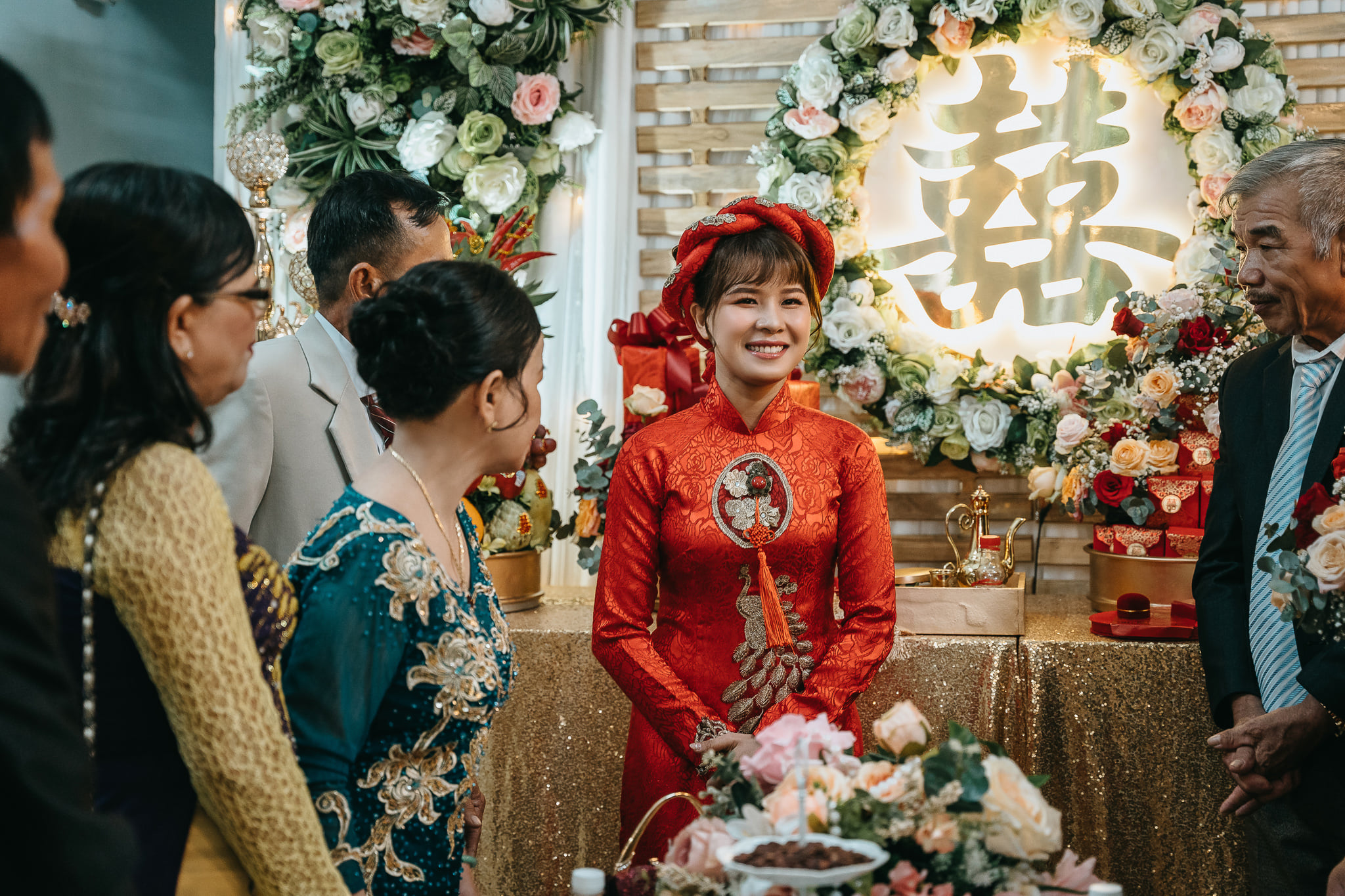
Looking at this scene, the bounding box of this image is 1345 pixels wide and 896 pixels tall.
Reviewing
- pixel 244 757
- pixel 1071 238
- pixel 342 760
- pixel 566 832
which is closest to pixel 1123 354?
pixel 1071 238

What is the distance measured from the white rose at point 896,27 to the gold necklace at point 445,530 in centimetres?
218

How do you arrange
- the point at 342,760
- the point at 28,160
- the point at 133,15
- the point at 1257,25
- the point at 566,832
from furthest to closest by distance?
the point at 133,15
the point at 1257,25
the point at 566,832
the point at 342,760
the point at 28,160

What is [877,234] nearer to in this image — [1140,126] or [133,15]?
[1140,126]

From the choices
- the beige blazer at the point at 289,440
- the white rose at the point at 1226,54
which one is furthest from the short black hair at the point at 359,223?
the white rose at the point at 1226,54

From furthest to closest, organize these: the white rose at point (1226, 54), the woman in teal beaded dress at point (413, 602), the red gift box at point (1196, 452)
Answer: the white rose at point (1226, 54) → the red gift box at point (1196, 452) → the woman in teal beaded dress at point (413, 602)

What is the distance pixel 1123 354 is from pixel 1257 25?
1.14 metres

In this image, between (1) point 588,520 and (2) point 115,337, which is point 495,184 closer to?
(1) point 588,520

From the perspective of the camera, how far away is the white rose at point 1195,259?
2.97 m

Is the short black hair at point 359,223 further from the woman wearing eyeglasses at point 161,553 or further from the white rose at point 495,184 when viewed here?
the white rose at point 495,184

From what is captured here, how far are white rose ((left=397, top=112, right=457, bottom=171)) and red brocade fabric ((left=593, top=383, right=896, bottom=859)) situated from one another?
1617 mm

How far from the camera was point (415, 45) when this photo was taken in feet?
11.0

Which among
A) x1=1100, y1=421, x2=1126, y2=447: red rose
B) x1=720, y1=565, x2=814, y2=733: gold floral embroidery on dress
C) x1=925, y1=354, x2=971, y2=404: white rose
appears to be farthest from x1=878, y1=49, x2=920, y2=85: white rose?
x1=720, y1=565, x2=814, y2=733: gold floral embroidery on dress

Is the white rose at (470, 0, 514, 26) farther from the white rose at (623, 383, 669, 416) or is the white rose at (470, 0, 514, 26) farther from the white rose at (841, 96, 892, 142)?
the white rose at (623, 383, 669, 416)

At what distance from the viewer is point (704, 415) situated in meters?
2.17
